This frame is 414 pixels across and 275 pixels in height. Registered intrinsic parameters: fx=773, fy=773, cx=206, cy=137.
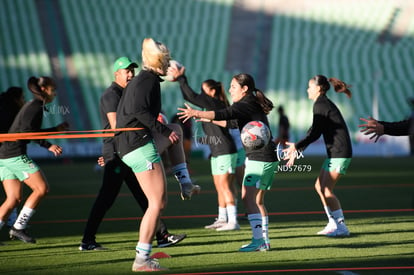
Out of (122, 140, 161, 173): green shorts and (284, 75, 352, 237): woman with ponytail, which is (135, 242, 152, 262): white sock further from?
(284, 75, 352, 237): woman with ponytail

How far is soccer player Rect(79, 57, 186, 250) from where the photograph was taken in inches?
365

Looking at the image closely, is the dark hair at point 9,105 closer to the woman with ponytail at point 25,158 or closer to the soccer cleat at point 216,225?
the woman with ponytail at point 25,158

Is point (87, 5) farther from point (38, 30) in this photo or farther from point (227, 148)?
point (227, 148)

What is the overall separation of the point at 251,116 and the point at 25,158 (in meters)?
3.14

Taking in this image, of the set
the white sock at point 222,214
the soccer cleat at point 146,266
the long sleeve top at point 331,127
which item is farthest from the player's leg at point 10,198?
the long sleeve top at point 331,127

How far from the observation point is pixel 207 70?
1827 inches

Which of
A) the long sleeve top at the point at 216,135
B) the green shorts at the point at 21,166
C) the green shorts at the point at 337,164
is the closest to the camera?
the green shorts at the point at 21,166

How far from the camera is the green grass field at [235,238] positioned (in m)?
7.90

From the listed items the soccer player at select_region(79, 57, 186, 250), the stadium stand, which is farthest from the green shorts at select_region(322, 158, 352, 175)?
the stadium stand

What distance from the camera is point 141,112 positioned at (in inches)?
289

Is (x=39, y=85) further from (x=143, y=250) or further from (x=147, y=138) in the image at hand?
(x=143, y=250)

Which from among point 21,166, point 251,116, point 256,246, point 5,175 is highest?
point 251,116

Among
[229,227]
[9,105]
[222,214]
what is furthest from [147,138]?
[222,214]

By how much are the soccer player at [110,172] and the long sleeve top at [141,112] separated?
1.69 metres
